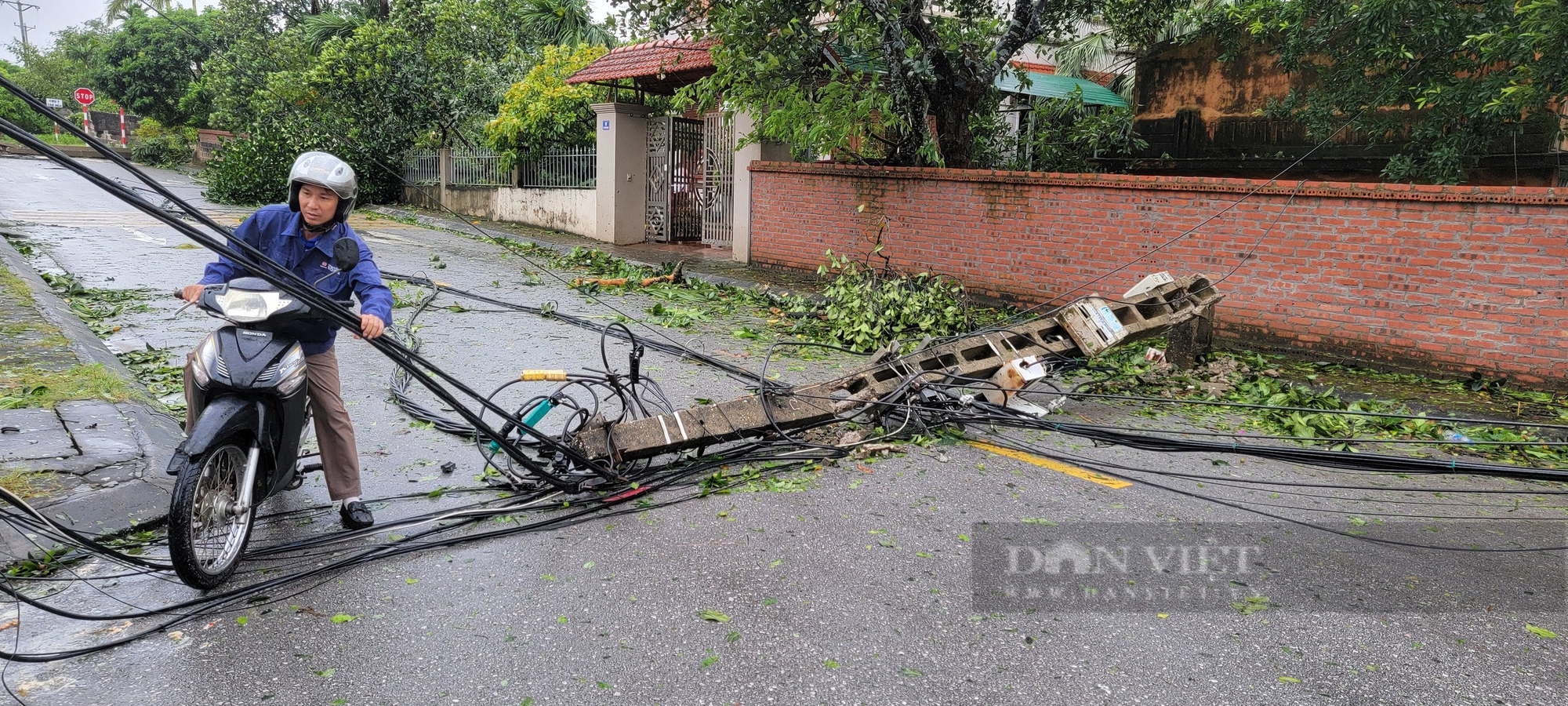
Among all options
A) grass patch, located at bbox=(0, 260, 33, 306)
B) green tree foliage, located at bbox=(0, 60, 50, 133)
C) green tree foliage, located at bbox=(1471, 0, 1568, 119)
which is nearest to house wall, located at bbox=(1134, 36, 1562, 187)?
green tree foliage, located at bbox=(1471, 0, 1568, 119)

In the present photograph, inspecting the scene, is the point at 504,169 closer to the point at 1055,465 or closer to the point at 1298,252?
the point at 1298,252

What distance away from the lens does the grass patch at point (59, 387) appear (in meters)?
5.68

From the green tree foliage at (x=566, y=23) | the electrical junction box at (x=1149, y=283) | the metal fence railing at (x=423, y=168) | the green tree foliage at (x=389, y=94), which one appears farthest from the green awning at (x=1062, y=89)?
the metal fence railing at (x=423, y=168)

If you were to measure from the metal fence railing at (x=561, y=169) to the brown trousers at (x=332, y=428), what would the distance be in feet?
48.4

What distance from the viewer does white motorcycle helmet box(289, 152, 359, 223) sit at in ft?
13.1

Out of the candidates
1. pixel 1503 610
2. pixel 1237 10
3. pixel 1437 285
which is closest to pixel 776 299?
pixel 1437 285

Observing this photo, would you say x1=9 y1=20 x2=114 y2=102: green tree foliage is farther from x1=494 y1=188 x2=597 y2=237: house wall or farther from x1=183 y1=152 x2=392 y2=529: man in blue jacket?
x1=183 y1=152 x2=392 y2=529: man in blue jacket

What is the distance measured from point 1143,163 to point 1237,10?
5.57 meters

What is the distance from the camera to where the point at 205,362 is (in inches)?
148

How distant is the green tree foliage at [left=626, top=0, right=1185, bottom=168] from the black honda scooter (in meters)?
8.33

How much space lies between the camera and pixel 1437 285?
826cm

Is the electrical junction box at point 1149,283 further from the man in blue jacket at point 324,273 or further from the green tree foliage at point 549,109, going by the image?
the green tree foliage at point 549,109

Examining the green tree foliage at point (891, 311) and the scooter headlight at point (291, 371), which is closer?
the scooter headlight at point (291, 371)

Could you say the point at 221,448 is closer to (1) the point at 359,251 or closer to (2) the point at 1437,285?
(1) the point at 359,251
